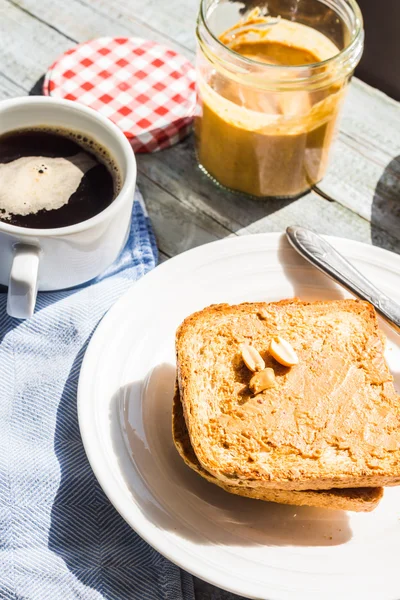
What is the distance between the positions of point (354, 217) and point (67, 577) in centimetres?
101

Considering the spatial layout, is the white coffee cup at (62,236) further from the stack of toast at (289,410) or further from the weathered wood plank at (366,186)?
the weathered wood plank at (366,186)

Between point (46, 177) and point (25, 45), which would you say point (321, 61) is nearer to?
point (46, 177)

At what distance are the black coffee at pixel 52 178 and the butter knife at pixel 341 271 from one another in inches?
15.5

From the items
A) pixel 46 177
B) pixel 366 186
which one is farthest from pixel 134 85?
pixel 366 186

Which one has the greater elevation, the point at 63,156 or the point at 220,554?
the point at 63,156

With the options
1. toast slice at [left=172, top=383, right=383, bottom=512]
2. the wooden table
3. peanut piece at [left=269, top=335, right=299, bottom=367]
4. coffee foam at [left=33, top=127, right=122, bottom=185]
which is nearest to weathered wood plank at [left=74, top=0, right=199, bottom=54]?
the wooden table

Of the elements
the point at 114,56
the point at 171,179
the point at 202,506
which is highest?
the point at 114,56

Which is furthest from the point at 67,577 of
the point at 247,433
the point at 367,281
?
the point at 367,281

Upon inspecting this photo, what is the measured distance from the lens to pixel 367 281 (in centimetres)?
147

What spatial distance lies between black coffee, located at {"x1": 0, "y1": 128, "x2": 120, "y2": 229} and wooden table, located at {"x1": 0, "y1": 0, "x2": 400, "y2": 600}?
0.24 metres

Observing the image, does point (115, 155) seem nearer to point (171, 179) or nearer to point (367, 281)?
point (171, 179)

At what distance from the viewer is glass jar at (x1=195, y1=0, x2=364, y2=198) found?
1488 millimetres

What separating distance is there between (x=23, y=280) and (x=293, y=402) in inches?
20.4

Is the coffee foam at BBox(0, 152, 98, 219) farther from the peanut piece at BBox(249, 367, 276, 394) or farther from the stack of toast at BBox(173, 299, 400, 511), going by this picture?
the peanut piece at BBox(249, 367, 276, 394)
